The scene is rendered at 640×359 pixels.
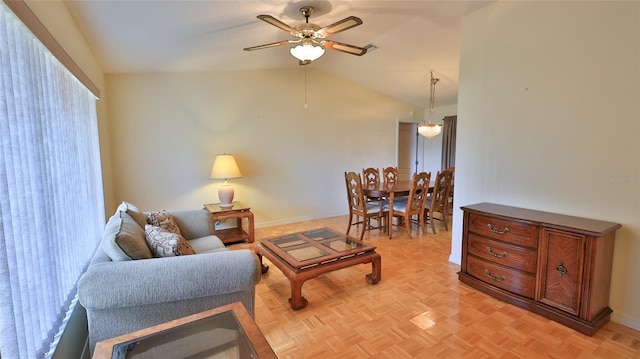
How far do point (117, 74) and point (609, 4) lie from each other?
4965 mm

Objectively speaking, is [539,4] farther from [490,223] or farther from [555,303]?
[555,303]

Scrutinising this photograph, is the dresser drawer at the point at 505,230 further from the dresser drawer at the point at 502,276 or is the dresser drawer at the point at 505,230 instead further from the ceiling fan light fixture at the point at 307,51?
the ceiling fan light fixture at the point at 307,51

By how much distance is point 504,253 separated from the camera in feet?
8.21

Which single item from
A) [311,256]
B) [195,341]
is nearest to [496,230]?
[311,256]

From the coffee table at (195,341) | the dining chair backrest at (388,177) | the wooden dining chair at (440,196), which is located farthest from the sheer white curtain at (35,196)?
the dining chair backrest at (388,177)

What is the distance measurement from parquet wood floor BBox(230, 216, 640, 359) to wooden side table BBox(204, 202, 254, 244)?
1.20m

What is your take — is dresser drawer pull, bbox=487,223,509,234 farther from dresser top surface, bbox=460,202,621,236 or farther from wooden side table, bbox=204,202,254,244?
wooden side table, bbox=204,202,254,244

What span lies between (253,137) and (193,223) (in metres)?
2.04

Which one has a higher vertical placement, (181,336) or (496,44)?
(496,44)

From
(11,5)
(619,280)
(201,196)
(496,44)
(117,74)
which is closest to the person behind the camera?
(11,5)

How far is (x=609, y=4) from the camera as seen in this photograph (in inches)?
83.7

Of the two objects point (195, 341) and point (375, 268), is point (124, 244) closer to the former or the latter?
point (195, 341)

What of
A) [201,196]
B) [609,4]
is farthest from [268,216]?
[609,4]

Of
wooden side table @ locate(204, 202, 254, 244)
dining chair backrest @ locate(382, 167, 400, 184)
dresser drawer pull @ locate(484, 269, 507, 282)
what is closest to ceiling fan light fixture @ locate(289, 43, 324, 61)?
wooden side table @ locate(204, 202, 254, 244)
